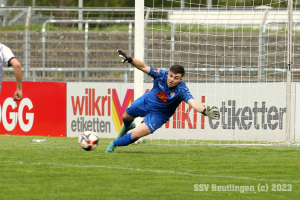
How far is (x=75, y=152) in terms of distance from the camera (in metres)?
8.52

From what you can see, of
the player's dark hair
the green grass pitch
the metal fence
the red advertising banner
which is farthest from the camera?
the metal fence

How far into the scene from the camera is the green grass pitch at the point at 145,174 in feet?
16.7

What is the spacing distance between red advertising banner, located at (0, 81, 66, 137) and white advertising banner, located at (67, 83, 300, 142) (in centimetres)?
29

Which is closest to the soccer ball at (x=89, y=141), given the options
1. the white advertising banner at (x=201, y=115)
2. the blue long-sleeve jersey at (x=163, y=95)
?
the blue long-sleeve jersey at (x=163, y=95)

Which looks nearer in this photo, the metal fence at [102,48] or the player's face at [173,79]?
the player's face at [173,79]

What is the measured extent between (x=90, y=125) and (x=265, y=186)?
28.5 feet

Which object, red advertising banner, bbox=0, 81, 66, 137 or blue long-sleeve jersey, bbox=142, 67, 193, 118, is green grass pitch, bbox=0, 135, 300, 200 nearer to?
blue long-sleeve jersey, bbox=142, 67, 193, 118

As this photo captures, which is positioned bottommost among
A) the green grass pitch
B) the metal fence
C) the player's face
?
the green grass pitch

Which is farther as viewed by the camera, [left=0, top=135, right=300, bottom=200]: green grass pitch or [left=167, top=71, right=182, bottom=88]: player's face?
[left=167, top=71, right=182, bottom=88]: player's face

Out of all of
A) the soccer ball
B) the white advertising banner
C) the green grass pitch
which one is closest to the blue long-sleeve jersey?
the green grass pitch

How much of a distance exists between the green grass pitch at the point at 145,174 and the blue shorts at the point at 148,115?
1.69ft

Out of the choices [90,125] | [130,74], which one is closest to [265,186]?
[90,125]

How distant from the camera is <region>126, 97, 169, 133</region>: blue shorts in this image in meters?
8.25

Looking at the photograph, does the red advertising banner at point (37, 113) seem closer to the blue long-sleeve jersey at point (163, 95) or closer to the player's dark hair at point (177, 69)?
the blue long-sleeve jersey at point (163, 95)
